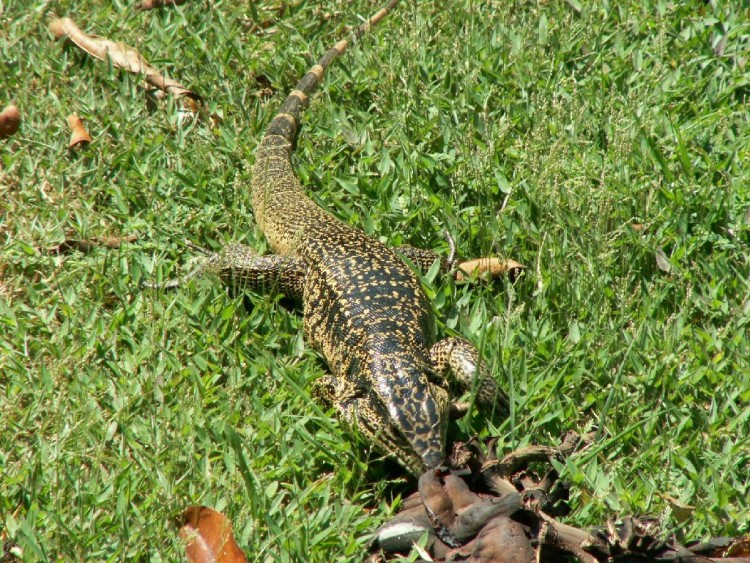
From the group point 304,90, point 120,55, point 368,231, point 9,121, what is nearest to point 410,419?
point 368,231

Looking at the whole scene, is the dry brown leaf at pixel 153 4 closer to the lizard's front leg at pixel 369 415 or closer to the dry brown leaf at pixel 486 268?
the dry brown leaf at pixel 486 268

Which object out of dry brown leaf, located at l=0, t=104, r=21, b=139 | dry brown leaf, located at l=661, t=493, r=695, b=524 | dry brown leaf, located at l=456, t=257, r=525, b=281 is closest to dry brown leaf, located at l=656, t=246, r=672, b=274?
dry brown leaf, located at l=456, t=257, r=525, b=281

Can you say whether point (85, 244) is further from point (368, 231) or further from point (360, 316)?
point (360, 316)

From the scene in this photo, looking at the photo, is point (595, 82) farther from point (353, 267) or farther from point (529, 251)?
point (353, 267)

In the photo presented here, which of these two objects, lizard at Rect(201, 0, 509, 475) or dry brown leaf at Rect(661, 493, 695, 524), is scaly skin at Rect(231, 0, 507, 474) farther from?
dry brown leaf at Rect(661, 493, 695, 524)

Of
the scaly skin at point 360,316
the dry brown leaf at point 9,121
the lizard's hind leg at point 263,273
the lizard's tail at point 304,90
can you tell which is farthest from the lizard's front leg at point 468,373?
the dry brown leaf at point 9,121

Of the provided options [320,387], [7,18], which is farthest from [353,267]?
Result: [7,18]
